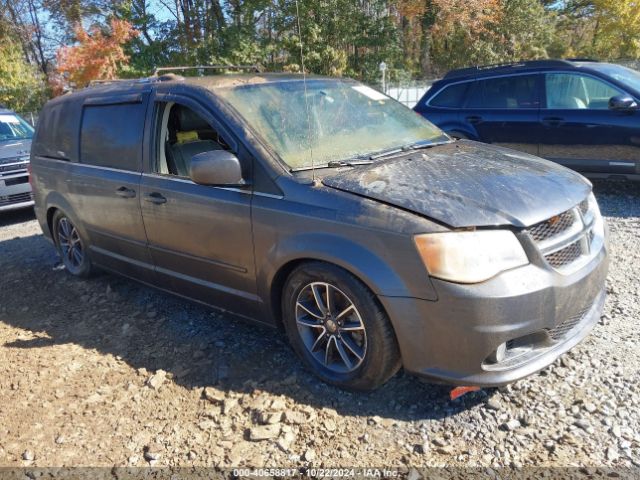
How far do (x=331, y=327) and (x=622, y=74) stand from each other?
19.2ft

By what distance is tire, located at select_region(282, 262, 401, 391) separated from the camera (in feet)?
8.91

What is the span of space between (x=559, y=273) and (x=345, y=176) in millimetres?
1215

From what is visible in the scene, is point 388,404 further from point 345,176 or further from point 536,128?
point 536,128

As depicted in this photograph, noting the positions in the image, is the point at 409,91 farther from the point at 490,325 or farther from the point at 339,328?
the point at 490,325

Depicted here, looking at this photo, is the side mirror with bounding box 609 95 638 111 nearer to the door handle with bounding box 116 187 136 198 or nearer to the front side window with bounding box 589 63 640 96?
the front side window with bounding box 589 63 640 96

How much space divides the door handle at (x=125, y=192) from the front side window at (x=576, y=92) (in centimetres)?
538

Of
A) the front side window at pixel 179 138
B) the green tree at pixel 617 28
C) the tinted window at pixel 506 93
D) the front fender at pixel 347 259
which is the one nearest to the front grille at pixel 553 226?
Result: the front fender at pixel 347 259

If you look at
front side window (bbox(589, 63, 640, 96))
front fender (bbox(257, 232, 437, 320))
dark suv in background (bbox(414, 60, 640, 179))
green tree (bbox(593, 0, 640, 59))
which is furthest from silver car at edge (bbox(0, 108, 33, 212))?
green tree (bbox(593, 0, 640, 59))

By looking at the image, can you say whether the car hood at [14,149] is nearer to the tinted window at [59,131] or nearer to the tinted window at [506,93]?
the tinted window at [59,131]

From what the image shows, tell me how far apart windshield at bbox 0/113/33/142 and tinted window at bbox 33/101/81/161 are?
4405 millimetres

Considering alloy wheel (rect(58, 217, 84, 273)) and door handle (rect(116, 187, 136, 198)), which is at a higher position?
door handle (rect(116, 187, 136, 198))

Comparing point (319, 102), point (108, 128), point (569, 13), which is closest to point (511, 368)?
point (319, 102)

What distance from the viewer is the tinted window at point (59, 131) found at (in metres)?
4.71

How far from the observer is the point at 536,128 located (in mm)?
6852
